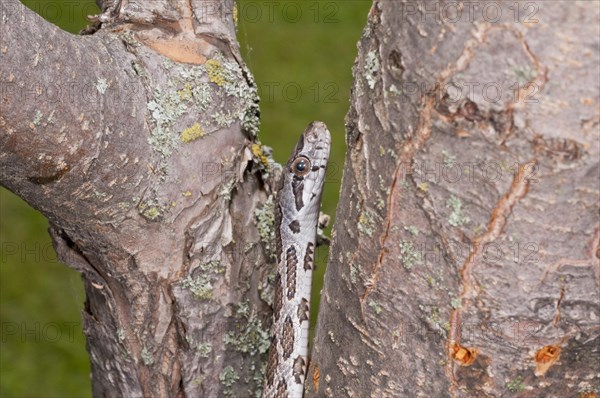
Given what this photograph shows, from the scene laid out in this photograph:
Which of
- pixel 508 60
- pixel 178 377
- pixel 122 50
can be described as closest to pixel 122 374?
pixel 178 377

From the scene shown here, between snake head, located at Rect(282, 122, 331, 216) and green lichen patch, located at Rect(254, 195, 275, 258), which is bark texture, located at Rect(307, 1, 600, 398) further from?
snake head, located at Rect(282, 122, 331, 216)

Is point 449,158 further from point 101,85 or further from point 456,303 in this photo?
point 101,85

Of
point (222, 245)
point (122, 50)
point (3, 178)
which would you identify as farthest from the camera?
point (222, 245)

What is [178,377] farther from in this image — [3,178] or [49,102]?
[49,102]

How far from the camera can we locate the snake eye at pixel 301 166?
3.18 meters

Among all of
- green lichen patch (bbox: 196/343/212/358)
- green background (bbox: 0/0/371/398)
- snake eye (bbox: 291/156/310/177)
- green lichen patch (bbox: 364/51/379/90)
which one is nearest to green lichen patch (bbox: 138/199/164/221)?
green lichen patch (bbox: 196/343/212/358)

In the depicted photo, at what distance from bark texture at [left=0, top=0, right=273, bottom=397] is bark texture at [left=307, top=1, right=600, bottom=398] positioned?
1.96 feet

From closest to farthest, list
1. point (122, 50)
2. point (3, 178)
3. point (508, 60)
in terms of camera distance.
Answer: point (508, 60) < point (3, 178) < point (122, 50)

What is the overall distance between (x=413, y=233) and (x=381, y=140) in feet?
0.67

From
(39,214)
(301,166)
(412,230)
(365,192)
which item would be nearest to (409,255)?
(412,230)

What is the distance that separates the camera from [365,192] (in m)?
1.76

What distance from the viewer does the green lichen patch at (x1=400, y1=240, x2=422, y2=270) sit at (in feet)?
5.55

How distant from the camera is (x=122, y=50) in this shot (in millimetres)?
2213

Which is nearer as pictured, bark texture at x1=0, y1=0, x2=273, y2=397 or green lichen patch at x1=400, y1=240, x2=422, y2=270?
green lichen patch at x1=400, y1=240, x2=422, y2=270
